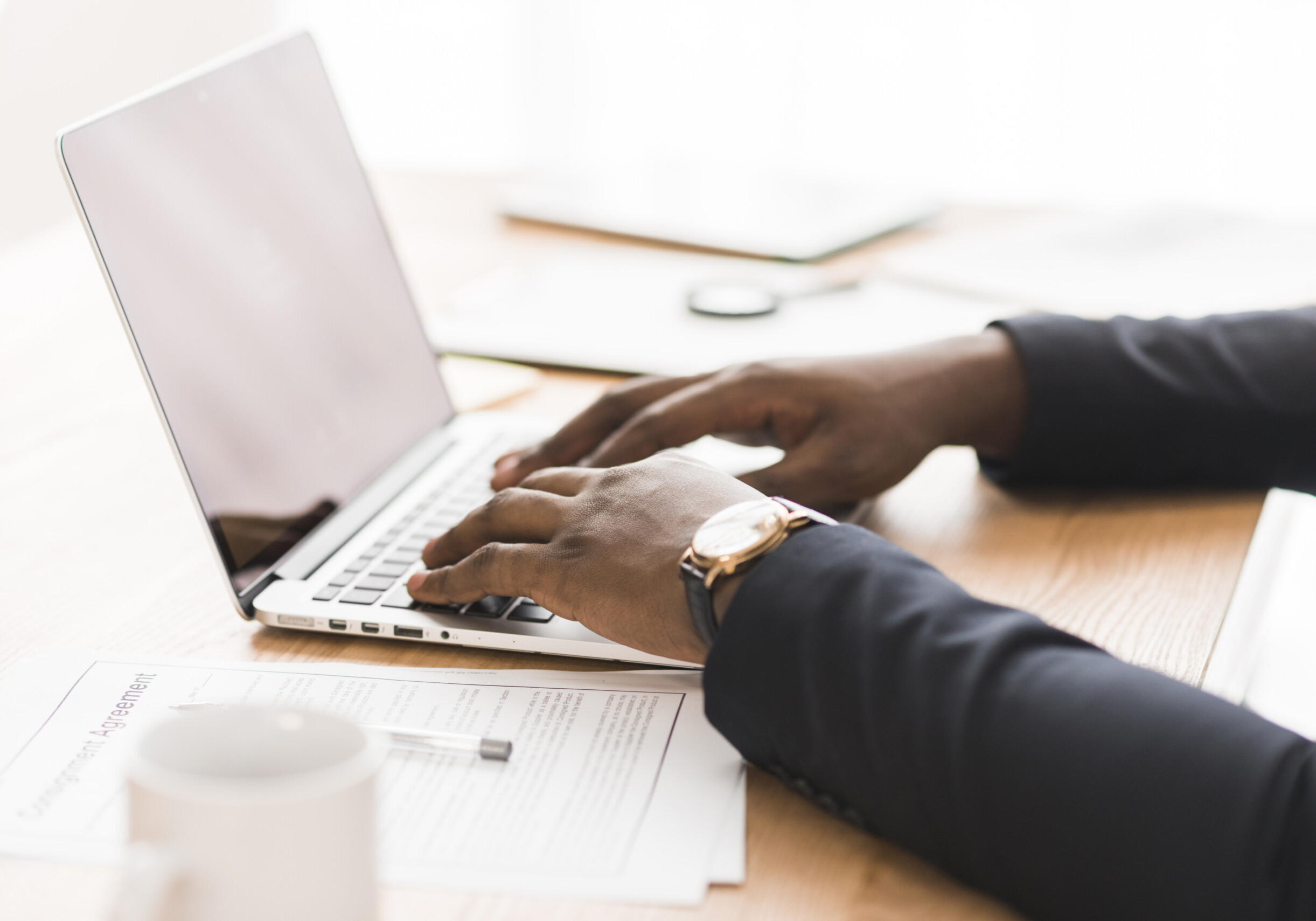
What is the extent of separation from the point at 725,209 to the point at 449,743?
114 cm

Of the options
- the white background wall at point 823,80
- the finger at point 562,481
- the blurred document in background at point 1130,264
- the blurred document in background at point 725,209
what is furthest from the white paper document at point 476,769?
the white background wall at point 823,80

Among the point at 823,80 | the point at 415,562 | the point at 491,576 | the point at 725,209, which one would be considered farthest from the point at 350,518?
the point at 823,80

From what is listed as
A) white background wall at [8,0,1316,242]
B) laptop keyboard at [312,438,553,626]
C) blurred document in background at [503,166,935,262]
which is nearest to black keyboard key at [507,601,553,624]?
laptop keyboard at [312,438,553,626]

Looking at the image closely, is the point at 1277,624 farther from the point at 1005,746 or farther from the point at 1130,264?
the point at 1005,746

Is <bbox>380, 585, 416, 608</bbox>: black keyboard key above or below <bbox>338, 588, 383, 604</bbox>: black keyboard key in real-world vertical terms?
below

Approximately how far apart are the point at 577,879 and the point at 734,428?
1.47 ft

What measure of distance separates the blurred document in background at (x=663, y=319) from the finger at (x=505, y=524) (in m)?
0.42

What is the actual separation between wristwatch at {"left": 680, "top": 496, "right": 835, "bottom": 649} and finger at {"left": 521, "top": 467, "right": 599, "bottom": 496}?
4.8 inches

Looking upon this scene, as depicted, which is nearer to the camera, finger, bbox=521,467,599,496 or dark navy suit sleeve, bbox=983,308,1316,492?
finger, bbox=521,467,599,496

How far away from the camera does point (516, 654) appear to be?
2.32 feet

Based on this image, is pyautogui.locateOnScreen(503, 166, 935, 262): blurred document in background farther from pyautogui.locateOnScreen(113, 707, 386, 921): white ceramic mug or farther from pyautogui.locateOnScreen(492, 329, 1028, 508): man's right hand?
pyautogui.locateOnScreen(113, 707, 386, 921): white ceramic mug

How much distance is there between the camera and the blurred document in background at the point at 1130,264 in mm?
1304

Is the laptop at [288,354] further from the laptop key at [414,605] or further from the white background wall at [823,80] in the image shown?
the white background wall at [823,80]

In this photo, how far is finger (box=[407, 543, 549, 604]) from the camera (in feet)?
2.26
